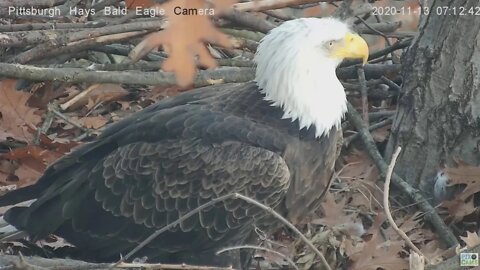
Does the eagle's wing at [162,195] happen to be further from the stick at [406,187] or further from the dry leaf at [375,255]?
the stick at [406,187]

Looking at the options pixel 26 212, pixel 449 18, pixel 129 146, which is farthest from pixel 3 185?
pixel 449 18

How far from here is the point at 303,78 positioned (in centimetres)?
402

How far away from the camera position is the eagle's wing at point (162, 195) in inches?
150

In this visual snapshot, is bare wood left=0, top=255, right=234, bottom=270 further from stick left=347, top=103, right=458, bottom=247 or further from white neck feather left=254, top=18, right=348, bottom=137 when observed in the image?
stick left=347, top=103, right=458, bottom=247

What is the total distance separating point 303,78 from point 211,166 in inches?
22.4

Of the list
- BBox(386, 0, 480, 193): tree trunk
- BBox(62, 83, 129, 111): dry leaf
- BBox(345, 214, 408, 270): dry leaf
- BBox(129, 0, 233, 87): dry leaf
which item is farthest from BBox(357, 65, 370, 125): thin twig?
BBox(129, 0, 233, 87): dry leaf

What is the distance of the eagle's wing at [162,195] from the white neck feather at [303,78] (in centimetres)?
28

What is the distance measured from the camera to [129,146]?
12.9ft

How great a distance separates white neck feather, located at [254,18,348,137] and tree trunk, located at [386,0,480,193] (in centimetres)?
45

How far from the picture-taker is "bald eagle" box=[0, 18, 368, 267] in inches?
151

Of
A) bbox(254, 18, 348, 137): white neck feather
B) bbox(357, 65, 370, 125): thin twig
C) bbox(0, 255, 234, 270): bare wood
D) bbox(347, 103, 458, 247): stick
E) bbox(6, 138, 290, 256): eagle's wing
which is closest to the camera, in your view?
bbox(0, 255, 234, 270): bare wood

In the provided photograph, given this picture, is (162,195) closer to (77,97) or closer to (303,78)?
(303,78)

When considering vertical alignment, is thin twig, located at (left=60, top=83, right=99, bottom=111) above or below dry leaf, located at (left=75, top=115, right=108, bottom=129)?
above

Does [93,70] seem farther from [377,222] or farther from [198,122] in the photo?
[377,222]
